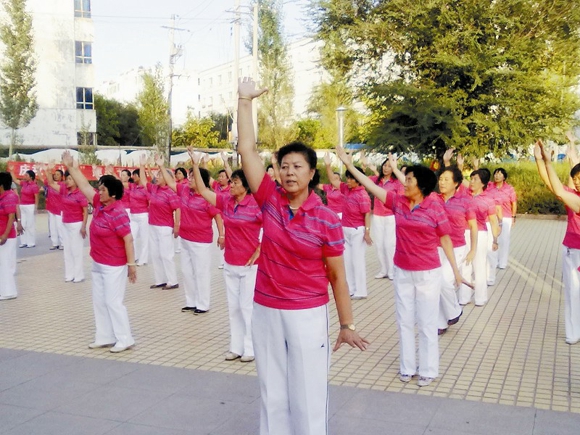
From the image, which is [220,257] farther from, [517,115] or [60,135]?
[60,135]

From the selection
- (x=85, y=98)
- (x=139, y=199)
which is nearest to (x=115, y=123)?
(x=85, y=98)

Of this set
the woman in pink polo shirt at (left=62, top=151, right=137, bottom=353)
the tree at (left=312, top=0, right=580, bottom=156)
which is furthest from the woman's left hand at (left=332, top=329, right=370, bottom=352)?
the tree at (left=312, top=0, right=580, bottom=156)

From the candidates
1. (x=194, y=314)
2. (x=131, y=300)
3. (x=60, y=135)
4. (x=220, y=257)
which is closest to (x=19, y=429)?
(x=194, y=314)

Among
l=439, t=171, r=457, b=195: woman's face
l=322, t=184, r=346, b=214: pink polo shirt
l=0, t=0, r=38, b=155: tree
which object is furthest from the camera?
l=0, t=0, r=38, b=155: tree

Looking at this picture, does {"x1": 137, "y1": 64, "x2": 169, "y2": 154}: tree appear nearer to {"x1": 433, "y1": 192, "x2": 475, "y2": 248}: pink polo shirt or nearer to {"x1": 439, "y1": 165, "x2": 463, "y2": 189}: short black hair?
{"x1": 433, "y1": 192, "x2": 475, "y2": 248}: pink polo shirt

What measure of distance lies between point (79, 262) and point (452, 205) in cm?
677

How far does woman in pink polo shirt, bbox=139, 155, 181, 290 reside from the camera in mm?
11266

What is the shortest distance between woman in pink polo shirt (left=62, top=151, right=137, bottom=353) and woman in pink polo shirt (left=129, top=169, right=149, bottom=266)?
6.50 metres

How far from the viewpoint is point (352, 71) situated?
2662cm

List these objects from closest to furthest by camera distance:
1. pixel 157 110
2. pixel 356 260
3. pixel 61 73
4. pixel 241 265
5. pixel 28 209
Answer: pixel 241 265 < pixel 356 260 < pixel 28 209 < pixel 157 110 < pixel 61 73

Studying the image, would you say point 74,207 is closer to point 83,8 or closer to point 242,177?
point 242,177

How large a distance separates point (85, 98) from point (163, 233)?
36067 mm

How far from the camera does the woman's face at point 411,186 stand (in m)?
6.30

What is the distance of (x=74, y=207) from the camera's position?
12172 millimetres
